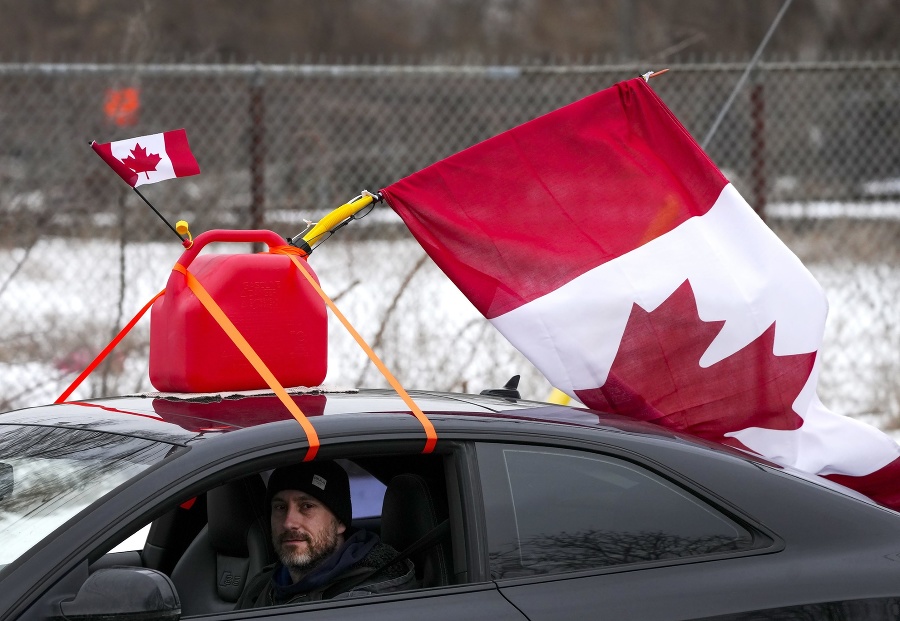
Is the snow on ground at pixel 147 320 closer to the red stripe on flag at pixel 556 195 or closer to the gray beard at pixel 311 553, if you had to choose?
the red stripe on flag at pixel 556 195

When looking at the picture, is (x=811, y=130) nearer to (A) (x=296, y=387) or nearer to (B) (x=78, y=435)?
(A) (x=296, y=387)

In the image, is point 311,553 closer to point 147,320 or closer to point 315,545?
point 315,545

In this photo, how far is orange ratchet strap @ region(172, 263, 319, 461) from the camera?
2.84 metres

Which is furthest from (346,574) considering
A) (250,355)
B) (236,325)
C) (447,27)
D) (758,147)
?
(447,27)

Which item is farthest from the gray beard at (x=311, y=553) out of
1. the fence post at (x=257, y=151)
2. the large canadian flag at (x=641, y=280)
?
the fence post at (x=257, y=151)

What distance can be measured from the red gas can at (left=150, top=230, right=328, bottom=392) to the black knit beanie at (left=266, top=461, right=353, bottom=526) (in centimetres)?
25

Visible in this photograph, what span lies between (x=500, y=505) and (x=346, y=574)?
496 millimetres

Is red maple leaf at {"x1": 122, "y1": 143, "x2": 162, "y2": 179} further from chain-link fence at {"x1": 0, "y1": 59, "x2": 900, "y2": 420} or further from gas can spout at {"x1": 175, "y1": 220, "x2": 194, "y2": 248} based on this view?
chain-link fence at {"x1": 0, "y1": 59, "x2": 900, "y2": 420}

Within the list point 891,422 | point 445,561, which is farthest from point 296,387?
point 891,422

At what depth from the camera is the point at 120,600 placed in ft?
7.98

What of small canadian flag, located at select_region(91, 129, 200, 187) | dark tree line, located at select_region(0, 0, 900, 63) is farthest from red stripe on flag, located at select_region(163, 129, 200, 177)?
dark tree line, located at select_region(0, 0, 900, 63)

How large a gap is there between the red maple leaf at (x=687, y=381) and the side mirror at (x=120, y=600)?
1832 mm

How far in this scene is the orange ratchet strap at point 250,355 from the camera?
2838 mm

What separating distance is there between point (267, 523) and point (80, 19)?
29694 mm
